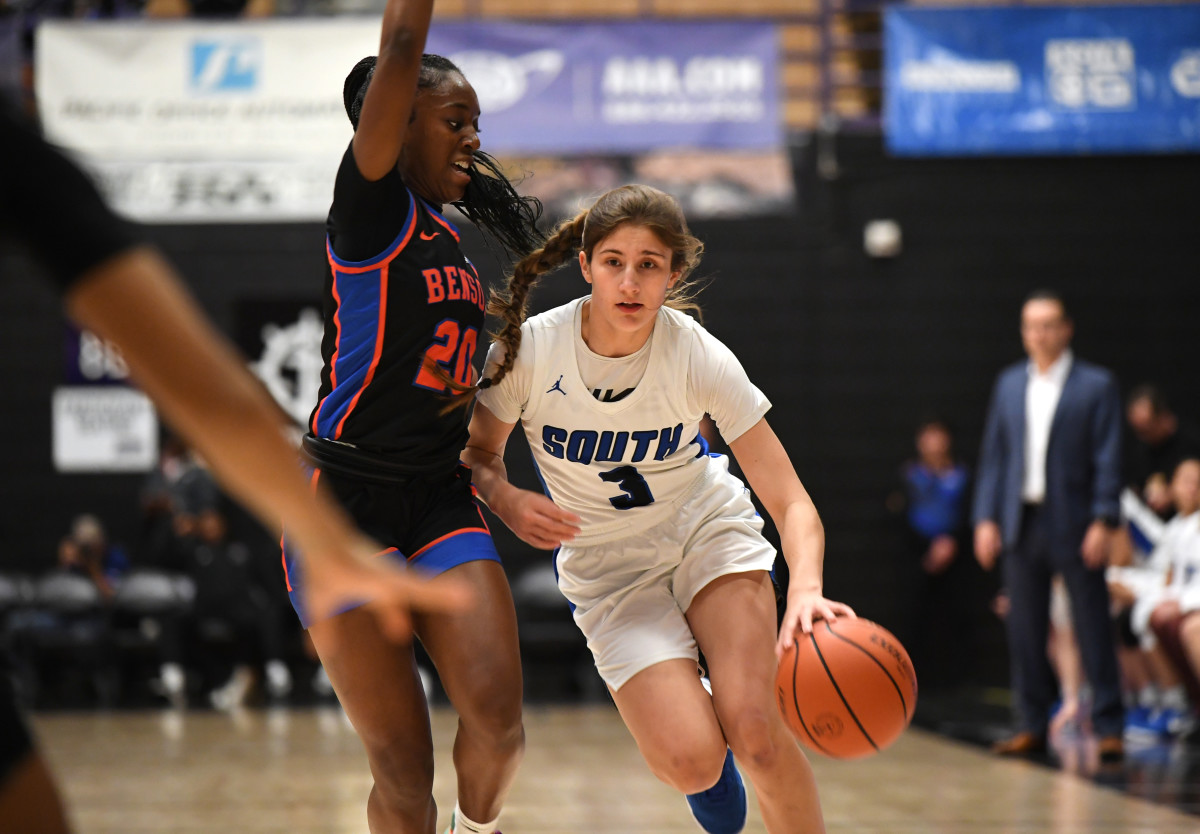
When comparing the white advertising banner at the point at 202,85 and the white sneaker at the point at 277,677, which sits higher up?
the white advertising banner at the point at 202,85

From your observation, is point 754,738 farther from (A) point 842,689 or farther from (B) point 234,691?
(B) point 234,691

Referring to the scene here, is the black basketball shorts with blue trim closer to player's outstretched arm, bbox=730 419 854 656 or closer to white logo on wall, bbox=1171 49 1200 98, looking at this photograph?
player's outstretched arm, bbox=730 419 854 656

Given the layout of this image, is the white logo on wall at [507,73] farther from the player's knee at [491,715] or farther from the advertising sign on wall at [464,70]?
the player's knee at [491,715]

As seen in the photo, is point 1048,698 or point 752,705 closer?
point 752,705

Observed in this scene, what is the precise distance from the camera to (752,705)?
2.85m

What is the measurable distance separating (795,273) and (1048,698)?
4.35 m

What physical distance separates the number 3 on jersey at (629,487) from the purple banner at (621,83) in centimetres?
628

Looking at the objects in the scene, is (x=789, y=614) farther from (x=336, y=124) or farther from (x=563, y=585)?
(x=336, y=124)

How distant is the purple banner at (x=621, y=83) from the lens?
8977 millimetres

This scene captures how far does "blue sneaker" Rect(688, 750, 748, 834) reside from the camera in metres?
3.08

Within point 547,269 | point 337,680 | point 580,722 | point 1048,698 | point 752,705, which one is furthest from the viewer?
point 580,722

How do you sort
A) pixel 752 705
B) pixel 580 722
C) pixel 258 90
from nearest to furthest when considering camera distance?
1. pixel 752 705
2. pixel 580 722
3. pixel 258 90

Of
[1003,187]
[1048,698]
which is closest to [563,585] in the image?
[1048,698]

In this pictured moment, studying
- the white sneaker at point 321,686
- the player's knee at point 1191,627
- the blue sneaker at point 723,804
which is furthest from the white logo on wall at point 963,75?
the blue sneaker at point 723,804
